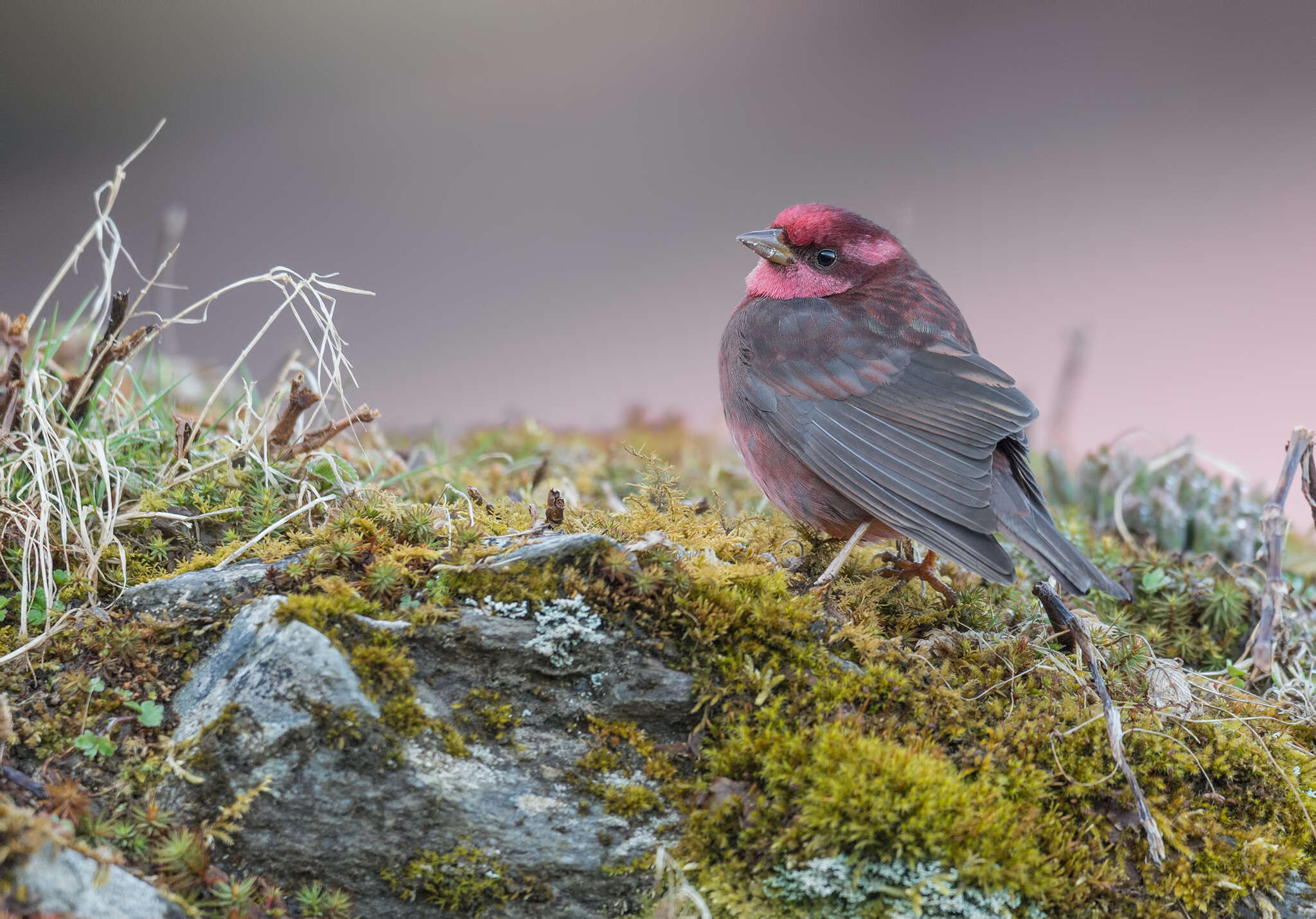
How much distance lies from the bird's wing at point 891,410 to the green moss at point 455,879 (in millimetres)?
1850

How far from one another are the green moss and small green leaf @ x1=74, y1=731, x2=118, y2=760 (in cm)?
85

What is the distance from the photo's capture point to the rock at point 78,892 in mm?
2115

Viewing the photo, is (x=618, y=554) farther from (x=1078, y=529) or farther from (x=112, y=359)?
(x=1078, y=529)

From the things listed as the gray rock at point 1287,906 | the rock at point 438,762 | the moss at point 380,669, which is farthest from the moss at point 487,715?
the gray rock at point 1287,906

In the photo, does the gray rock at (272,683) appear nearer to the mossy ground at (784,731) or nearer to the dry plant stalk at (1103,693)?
the mossy ground at (784,731)

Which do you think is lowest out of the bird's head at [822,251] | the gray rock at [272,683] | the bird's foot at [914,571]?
the bird's foot at [914,571]

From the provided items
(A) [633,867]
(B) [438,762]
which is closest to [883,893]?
(A) [633,867]

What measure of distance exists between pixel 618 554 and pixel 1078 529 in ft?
11.2

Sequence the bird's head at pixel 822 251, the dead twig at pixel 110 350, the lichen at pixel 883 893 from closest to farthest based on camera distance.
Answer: the lichen at pixel 883 893
the dead twig at pixel 110 350
the bird's head at pixel 822 251

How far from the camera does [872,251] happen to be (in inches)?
196

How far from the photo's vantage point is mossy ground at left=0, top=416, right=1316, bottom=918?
2604 millimetres

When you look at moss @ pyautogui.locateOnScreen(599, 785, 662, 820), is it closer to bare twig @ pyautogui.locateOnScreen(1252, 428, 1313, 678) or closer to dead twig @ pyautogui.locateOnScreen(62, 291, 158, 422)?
dead twig @ pyautogui.locateOnScreen(62, 291, 158, 422)

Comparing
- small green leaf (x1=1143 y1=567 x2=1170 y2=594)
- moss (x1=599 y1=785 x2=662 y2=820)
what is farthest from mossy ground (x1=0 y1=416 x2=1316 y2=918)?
small green leaf (x1=1143 y1=567 x2=1170 y2=594)

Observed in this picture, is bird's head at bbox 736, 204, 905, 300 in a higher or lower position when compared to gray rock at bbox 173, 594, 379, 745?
higher
